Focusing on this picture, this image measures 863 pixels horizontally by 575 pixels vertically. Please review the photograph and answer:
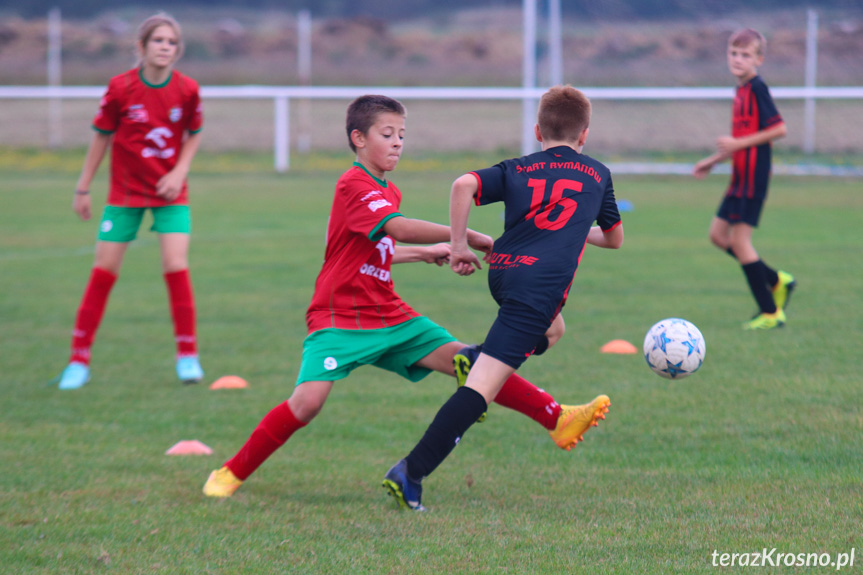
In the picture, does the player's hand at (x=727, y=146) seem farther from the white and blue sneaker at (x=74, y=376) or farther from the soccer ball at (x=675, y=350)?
the white and blue sneaker at (x=74, y=376)

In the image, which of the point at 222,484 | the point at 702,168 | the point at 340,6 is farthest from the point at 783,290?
the point at 340,6

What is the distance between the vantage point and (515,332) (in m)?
3.38

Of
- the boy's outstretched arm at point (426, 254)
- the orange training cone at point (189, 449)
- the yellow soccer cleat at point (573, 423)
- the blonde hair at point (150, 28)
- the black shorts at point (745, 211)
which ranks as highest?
the blonde hair at point (150, 28)

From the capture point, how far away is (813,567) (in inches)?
109

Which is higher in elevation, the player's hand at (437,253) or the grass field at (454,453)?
the player's hand at (437,253)

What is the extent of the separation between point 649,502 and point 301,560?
4.09 feet

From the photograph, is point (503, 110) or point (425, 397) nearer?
point (425, 397)

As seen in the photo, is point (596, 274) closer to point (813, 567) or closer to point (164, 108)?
point (164, 108)

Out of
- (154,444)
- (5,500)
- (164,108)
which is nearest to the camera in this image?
(5,500)

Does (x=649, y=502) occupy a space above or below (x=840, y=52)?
below

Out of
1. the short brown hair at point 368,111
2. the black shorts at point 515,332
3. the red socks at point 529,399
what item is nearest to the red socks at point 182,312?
the short brown hair at point 368,111

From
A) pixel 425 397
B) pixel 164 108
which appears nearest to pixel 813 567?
pixel 425 397

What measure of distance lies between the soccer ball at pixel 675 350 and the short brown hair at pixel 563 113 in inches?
37.4

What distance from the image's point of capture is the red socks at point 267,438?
11.8 ft
